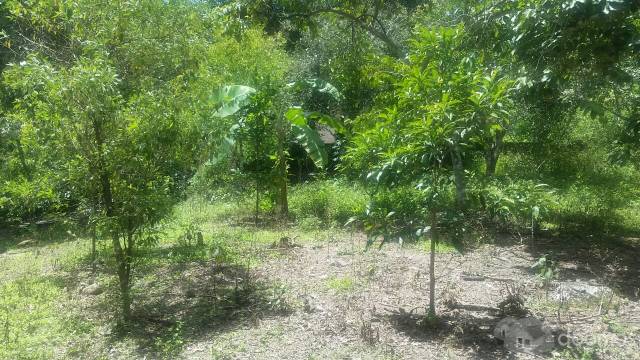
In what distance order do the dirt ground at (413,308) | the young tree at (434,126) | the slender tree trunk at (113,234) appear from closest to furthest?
the young tree at (434,126) < the dirt ground at (413,308) < the slender tree trunk at (113,234)

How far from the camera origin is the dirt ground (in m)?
5.12

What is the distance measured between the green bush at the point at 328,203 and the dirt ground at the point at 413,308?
2896 millimetres

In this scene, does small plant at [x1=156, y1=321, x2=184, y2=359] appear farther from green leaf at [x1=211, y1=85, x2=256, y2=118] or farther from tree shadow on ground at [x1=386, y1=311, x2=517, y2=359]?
green leaf at [x1=211, y1=85, x2=256, y2=118]

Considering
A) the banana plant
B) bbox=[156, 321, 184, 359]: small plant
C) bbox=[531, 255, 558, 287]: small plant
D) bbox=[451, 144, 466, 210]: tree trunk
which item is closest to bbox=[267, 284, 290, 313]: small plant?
bbox=[156, 321, 184, 359]: small plant

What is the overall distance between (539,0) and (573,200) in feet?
20.1

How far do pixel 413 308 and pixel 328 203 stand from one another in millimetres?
6173

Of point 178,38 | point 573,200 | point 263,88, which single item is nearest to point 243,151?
point 263,88

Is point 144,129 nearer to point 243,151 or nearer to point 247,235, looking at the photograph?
point 247,235

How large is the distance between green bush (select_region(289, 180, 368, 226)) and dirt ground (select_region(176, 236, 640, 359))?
2.90 meters

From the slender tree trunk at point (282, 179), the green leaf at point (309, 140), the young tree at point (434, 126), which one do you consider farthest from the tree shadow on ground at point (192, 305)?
the green leaf at point (309, 140)

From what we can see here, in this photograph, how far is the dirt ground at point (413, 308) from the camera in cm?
512

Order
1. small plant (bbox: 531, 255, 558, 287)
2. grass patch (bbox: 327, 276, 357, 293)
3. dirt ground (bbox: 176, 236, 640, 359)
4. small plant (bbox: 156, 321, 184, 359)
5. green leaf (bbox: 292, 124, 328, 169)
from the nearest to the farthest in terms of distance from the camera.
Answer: dirt ground (bbox: 176, 236, 640, 359)
small plant (bbox: 156, 321, 184, 359)
small plant (bbox: 531, 255, 558, 287)
grass patch (bbox: 327, 276, 357, 293)
green leaf (bbox: 292, 124, 328, 169)

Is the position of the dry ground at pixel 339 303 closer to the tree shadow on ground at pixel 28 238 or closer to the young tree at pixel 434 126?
the young tree at pixel 434 126

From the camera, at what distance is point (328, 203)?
12078 millimetres
